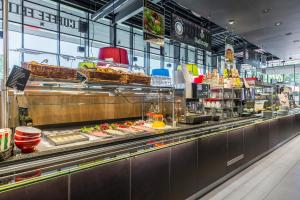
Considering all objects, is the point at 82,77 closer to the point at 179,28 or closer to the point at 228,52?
the point at 179,28

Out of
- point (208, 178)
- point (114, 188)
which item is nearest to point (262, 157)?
point (208, 178)

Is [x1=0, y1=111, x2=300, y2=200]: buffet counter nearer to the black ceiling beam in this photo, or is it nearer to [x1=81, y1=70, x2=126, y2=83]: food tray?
[x1=81, y1=70, x2=126, y2=83]: food tray

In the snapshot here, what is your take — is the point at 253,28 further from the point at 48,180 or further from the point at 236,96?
the point at 48,180

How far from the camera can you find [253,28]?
6.08 m

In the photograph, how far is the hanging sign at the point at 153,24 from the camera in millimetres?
3412

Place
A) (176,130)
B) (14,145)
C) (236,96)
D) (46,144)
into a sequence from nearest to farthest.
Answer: (14,145)
(46,144)
(176,130)
(236,96)

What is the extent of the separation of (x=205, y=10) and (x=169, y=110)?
276cm

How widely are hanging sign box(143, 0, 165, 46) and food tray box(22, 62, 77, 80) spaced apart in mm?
1651

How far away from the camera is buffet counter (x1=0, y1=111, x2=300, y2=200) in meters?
1.39

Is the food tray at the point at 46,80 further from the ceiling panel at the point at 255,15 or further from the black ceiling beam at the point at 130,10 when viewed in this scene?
the black ceiling beam at the point at 130,10

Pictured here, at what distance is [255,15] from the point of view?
5148 millimetres

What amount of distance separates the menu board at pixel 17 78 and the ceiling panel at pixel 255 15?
12.1ft

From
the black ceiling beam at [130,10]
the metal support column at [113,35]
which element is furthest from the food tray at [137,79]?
the metal support column at [113,35]

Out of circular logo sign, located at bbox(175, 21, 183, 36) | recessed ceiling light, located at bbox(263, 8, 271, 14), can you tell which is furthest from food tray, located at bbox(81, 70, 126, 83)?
recessed ceiling light, located at bbox(263, 8, 271, 14)
